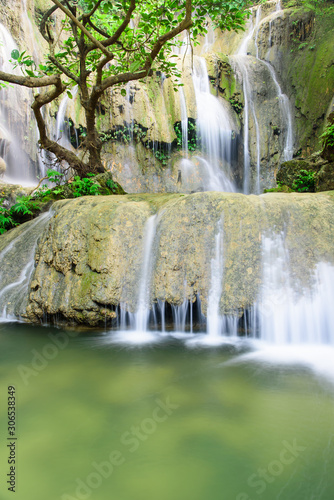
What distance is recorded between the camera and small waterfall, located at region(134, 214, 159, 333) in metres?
5.04

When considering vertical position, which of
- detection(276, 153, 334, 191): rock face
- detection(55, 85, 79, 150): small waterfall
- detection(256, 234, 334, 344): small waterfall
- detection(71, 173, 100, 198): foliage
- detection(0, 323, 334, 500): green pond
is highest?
detection(55, 85, 79, 150): small waterfall

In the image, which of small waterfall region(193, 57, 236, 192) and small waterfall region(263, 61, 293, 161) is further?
small waterfall region(263, 61, 293, 161)

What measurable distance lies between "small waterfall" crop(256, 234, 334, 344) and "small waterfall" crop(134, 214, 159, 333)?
5.37 ft

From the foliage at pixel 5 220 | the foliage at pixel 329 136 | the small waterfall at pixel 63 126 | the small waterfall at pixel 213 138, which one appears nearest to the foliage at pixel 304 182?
the foliage at pixel 329 136

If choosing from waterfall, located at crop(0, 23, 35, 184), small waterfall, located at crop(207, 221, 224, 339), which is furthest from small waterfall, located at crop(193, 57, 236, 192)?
small waterfall, located at crop(207, 221, 224, 339)

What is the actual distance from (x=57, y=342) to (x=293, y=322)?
3.23 m

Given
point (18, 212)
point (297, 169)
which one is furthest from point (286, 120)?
point (18, 212)

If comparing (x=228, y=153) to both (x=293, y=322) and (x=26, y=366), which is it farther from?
(x=26, y=366)

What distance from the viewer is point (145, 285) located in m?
5.15

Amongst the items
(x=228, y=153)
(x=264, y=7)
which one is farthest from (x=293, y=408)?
(x=264, y=7)

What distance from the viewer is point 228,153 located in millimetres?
12828

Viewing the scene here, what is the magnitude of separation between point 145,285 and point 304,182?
5274 mm

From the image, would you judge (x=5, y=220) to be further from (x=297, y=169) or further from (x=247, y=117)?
(x=247, y=117)

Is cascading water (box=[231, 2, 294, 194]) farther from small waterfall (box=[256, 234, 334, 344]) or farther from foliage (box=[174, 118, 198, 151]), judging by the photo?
small waterfall (box=[256, 234, 334, 344])
